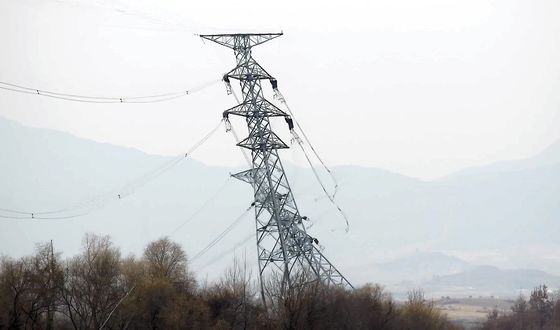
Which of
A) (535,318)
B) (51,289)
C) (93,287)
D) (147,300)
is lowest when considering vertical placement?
(535,318)

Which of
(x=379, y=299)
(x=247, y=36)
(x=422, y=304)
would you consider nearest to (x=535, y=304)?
(x=422, y=304)

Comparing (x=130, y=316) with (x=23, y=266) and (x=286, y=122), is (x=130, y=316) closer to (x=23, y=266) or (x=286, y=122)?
(x=23, y=266)

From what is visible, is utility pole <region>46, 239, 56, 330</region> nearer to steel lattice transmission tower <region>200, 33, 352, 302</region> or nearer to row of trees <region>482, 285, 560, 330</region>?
steel lattice transmission tower <region>200, 33, 352, 302</region>

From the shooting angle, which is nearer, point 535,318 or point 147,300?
point 147,300

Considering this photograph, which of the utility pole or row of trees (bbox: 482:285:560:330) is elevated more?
the utility pole

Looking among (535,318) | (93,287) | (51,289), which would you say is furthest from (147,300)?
(535,318)

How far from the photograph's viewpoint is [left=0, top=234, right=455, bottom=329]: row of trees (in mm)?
55406

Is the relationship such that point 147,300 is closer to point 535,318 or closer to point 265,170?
point 265,170

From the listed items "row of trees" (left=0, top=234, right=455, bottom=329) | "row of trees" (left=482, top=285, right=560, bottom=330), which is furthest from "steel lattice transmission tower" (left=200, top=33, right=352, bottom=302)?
"row of trees" (left=482, top=285, right=560, bottom=330)

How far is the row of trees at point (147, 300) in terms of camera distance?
55.4m

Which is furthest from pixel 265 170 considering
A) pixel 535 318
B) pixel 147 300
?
pixel 535 318

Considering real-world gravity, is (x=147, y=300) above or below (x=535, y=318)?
above

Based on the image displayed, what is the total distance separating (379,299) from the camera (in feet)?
229

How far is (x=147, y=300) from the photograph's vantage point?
5694cm
